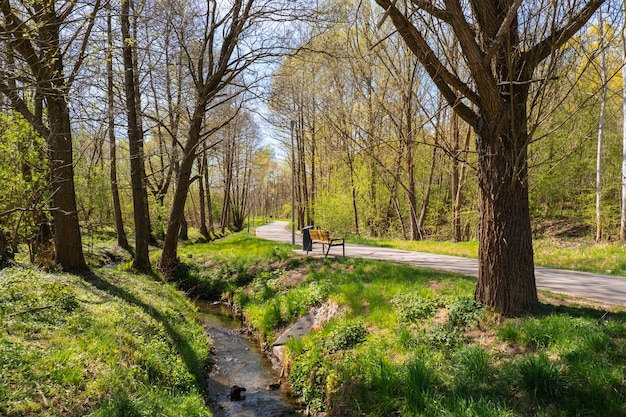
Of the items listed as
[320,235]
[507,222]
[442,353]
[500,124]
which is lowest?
[442,353]

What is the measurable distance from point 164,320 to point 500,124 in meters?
6.95

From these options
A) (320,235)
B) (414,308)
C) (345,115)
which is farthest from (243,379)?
(345,115)

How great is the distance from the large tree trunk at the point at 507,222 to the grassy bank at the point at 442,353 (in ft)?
1.01

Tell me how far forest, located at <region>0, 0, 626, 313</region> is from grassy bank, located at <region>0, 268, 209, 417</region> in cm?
155

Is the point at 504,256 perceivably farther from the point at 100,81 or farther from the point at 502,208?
the point at 100,81

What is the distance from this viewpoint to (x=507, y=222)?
18.6 ft

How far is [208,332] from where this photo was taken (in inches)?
381

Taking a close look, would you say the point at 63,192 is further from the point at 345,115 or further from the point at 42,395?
the point at 345,115

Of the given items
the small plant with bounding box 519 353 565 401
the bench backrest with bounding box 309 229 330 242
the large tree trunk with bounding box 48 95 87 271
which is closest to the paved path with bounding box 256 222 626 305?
the bench backrest with bounding box 309 229 330 242

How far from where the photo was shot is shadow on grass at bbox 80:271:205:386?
6723mm

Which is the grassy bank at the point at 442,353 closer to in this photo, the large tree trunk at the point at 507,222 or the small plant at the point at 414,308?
the small plant at the point at 414,308

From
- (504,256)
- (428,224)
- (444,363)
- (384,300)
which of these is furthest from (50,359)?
(428,224)

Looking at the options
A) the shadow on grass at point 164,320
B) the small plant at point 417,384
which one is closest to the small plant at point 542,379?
the small plant at point 417,384

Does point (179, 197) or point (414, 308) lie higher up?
point (179, 197)
